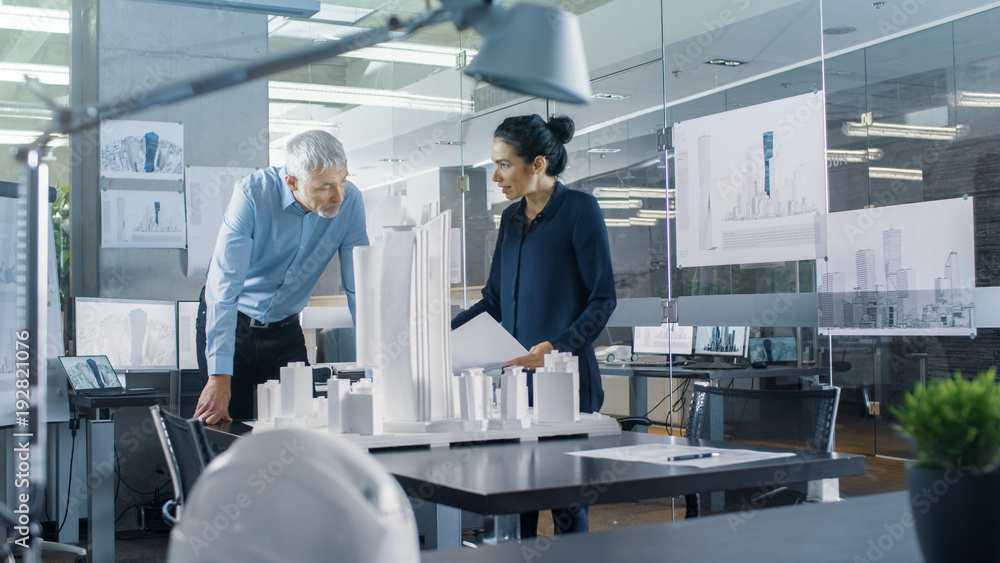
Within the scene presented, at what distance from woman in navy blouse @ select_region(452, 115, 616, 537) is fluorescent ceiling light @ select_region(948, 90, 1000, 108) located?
157 cm

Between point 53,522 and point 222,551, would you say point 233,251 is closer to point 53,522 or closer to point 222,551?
point 222,551

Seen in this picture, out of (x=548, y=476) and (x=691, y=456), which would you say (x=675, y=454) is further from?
(x=548, y=476)

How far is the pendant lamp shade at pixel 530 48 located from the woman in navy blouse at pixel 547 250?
1352 millimetres

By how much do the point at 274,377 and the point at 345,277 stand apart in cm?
37

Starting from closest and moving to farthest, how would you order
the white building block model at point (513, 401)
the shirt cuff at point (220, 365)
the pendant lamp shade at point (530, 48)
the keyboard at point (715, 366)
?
1. the pendant lamp shade at point (530, 48)
2. the white building block model at point (513, 401)
3. the shirt cuff at point (220, 365)
4. the keyboard at point (715, 366)

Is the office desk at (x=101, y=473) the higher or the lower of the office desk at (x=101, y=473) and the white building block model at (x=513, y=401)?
the lower

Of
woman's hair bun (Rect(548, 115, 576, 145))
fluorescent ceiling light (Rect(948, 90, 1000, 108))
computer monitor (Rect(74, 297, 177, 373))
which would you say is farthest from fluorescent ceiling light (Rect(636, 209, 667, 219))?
computer monitor (Rect(74, 297, 177, 373))

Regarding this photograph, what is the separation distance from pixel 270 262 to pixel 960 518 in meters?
2.19

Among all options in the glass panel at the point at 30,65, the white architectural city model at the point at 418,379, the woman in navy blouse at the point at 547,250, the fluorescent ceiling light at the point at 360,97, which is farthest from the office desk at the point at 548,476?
the fluorescent ceiling light at the point at 360,97

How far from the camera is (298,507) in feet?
1.80

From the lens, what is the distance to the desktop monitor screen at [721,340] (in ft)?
13.3

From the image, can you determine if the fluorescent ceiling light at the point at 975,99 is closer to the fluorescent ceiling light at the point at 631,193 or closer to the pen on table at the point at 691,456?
the fluorescent ceiling light at the point at 631,193

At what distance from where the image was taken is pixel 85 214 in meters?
4.75

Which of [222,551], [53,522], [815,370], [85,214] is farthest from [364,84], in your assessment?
[222,551]
